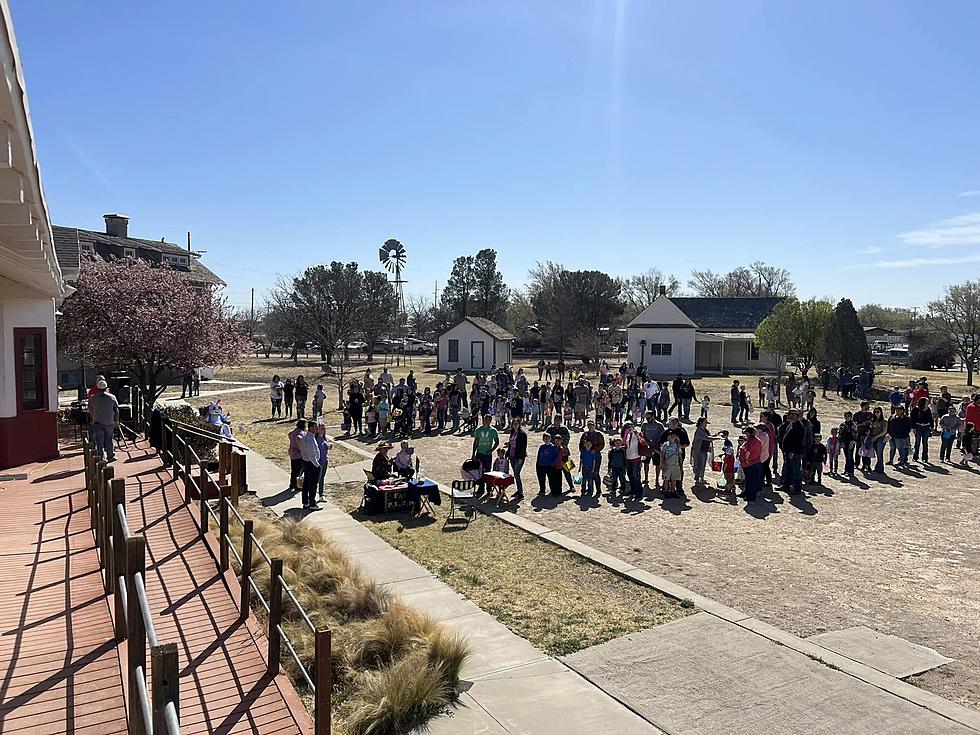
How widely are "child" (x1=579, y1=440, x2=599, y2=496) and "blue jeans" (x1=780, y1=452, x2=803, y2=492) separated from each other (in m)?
3.77

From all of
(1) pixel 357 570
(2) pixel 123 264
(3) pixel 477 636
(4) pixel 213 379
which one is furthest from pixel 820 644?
(4) pixel 213 379

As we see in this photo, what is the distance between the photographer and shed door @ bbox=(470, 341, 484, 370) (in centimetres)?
4862

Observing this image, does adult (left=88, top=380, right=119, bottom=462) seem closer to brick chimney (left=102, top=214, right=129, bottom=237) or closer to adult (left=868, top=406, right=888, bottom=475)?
adult (left=868, top=406, right=888, bottom=475)

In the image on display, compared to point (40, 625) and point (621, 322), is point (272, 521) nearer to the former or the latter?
point (40, 625)

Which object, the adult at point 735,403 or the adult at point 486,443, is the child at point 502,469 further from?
the adult at point 735,403

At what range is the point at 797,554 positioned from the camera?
1066cm

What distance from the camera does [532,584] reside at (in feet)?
30.5

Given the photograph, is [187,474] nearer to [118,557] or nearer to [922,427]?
[118,557]

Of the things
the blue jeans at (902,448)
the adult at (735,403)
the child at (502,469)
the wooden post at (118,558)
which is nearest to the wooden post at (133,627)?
the wooden post at (118,558)

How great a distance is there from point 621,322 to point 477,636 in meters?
64.1

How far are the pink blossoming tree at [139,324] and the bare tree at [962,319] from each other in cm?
3922

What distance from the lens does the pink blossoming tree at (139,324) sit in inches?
725

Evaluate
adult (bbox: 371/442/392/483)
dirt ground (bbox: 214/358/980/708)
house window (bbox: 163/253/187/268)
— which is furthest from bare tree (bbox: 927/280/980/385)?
house window (bbox: 163/253/187/268)

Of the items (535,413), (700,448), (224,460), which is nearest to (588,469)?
(700,448)
